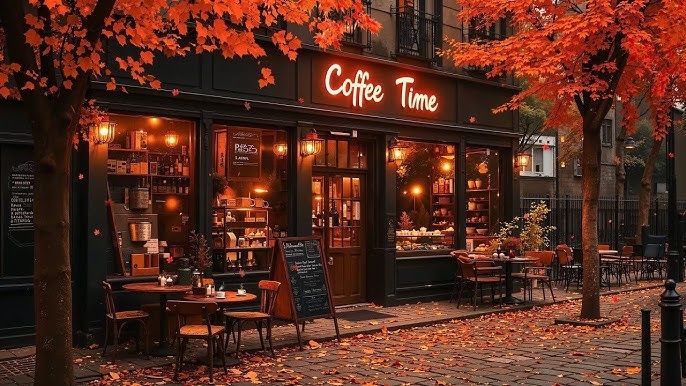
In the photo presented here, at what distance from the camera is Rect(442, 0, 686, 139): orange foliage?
1229 cm

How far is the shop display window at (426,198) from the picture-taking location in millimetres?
16047

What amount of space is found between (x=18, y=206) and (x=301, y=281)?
4307 mm

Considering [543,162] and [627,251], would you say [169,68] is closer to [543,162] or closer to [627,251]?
[627,251]

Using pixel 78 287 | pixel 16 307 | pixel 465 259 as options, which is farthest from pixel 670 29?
pixel 16 307

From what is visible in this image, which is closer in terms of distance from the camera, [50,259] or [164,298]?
[50,259]

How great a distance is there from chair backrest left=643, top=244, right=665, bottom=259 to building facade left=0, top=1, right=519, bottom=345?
626cm

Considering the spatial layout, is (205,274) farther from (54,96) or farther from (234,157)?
(54,96)

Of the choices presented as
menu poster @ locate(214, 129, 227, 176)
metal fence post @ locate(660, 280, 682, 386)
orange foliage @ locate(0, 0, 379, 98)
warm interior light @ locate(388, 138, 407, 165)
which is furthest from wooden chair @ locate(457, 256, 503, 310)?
metal fence post @ locate(660, 280, 682, 386)

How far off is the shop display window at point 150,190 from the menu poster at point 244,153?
862mm

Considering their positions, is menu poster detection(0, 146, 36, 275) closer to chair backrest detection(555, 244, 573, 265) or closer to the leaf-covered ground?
the leaf-covered ground

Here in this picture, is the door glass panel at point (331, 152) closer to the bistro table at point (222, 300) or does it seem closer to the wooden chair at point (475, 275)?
the wooden chair at point (475, 275)

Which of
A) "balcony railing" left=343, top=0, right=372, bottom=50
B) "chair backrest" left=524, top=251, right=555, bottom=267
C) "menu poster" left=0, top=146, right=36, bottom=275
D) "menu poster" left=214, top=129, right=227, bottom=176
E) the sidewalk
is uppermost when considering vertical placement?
"balcony railing" left=343, top=0, right=372, bottom=50

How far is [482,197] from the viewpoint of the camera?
18047mm

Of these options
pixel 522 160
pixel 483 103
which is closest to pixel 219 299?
pixel 483 103
